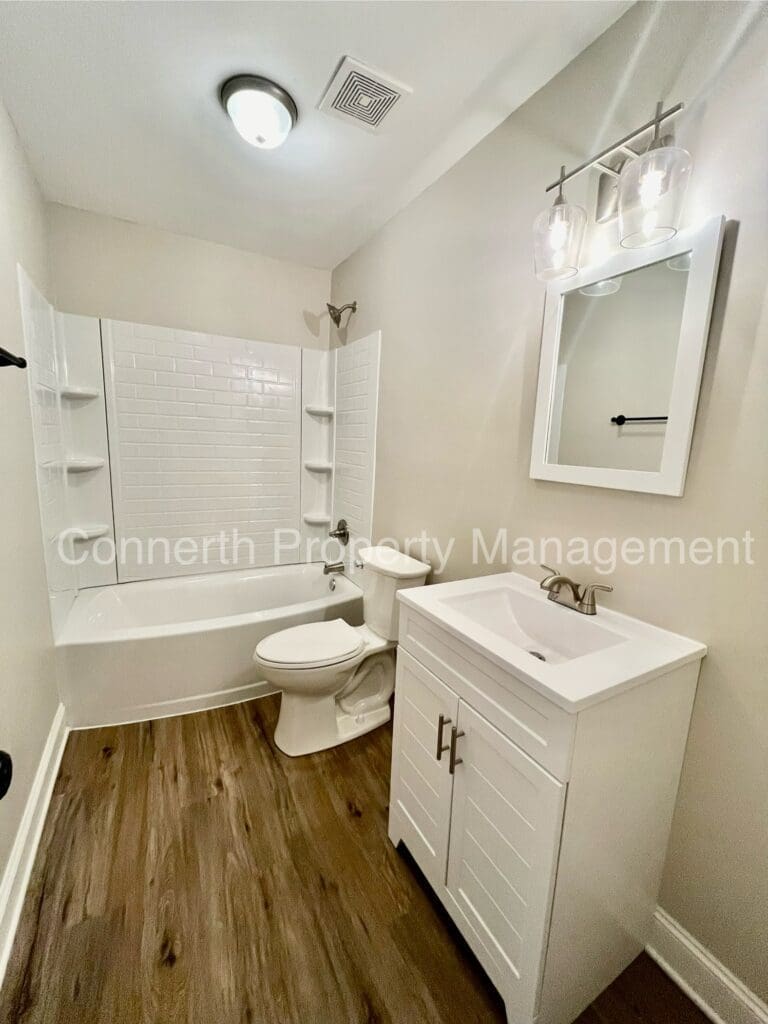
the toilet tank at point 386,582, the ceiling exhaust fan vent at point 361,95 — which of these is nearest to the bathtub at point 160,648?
the toilet tank at point 386,582

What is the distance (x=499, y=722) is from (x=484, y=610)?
43cm

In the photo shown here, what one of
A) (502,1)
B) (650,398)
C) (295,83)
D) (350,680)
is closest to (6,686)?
(350,680)

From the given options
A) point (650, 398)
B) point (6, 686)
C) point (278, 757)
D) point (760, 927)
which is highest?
point (650, 398)

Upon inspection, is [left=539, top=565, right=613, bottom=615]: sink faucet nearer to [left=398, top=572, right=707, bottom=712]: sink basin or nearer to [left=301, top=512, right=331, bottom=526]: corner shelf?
[left=398, top=572, right=707, bottom=712]: sink basin

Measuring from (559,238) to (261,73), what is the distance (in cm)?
114

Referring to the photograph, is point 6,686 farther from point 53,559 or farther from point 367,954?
point 367,954

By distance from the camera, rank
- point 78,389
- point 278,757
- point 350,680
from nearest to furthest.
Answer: point 278,757
point 350,680
point 78,389

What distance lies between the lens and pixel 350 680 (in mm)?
1979

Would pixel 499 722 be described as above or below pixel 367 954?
above

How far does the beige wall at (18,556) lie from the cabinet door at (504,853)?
1.27 metres

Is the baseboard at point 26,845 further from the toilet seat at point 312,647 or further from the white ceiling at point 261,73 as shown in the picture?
the white ceiling at point 261,73

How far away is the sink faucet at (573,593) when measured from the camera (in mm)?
1183

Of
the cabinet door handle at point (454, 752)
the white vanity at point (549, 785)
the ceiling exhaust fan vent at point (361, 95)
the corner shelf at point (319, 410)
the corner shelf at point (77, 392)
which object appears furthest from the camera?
the corner shelf at point (319, 410)

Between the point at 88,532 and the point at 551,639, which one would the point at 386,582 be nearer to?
the point at 551,639
